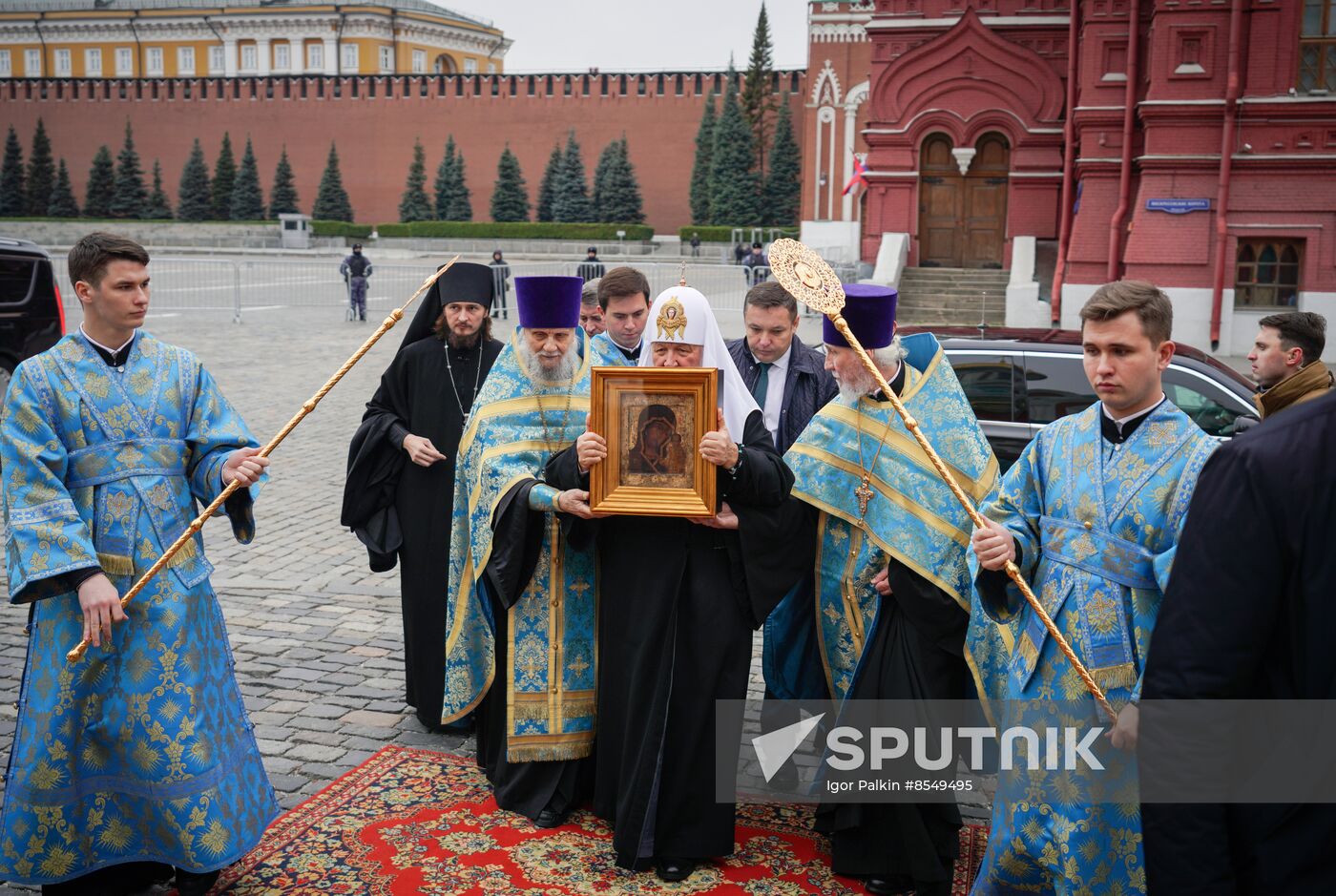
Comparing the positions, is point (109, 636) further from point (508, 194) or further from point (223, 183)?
point (223, 183)

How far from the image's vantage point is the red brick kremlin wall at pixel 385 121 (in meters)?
56.6

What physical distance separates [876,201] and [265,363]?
41.7ft

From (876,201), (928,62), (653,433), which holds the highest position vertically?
(928,62)

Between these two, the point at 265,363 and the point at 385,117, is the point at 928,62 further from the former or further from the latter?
the point at 385,117

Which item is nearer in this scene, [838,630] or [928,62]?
[838,630]

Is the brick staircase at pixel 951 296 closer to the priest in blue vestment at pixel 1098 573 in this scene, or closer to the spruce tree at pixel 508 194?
the priest in blue vestment at pixel 1098 573

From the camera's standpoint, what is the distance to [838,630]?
4.61 m

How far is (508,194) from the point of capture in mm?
55188

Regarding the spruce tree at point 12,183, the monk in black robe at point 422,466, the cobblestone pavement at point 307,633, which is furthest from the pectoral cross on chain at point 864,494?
the spruce tree at point 12,183

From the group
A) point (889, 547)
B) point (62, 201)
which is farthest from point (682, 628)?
point (62, 201)

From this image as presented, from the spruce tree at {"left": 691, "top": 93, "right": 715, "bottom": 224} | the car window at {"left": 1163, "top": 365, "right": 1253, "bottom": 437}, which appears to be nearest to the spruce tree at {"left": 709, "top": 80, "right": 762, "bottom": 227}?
the spruce tree at {"left": 691, "top": 93, "right": 715, "bottom": 224}

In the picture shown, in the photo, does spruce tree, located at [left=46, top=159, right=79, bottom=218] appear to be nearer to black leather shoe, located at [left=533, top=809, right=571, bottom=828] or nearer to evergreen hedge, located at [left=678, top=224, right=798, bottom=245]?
evergreen hedge, located at [left=678, top=224, right=798, bottom=245]

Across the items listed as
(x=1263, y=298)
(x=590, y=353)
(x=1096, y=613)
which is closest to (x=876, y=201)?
(x=1263, y=298)

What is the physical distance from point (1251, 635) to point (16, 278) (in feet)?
36.8
